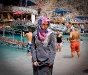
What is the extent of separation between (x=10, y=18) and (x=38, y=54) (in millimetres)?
23122

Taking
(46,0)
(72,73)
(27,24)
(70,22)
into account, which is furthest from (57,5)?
(72,73)

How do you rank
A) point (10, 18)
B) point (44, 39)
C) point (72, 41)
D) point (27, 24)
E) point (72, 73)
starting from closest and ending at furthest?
1. point (44, 39)
2. point (72, 73)
3. point (72, 41)
4. point (27, 24)
5. point (10, 18)

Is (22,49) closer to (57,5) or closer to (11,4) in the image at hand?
(11,4)

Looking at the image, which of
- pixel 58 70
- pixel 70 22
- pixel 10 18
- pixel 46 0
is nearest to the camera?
pixel 58 70

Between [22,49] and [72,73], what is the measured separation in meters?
6.57

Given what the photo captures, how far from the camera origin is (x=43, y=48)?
338cm

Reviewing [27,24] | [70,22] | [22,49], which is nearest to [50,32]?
[22,49]

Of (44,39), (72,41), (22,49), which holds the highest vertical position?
(44,39)

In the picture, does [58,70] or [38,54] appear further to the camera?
[58,70]

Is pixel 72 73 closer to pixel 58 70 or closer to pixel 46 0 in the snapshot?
pixel 58 70

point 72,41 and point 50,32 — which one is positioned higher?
point 50,32

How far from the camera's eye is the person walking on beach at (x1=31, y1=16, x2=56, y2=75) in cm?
335

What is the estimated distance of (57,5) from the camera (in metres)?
39.1

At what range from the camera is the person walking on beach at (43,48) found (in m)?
3.35
